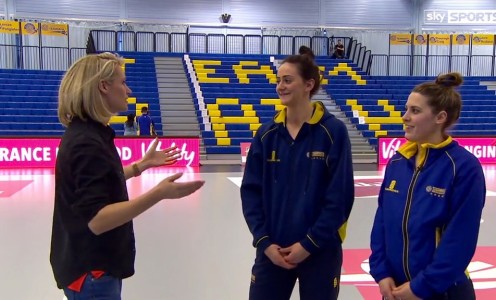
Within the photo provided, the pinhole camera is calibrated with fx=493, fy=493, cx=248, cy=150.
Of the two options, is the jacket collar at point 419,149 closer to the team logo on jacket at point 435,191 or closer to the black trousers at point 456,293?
the team logo on jacket at point 435,191

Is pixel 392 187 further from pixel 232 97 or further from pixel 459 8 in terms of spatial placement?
pixel 459 8

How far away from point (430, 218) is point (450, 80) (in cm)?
61

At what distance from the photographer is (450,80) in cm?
214

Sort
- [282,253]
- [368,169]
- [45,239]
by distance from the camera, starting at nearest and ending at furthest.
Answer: [282,253]
[45,239]
[368,169]

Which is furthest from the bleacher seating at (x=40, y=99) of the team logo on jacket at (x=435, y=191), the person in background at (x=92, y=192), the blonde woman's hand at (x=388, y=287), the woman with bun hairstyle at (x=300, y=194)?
the team logo on jacket at (x=435, y=191)

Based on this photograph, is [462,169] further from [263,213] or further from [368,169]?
[368,169]

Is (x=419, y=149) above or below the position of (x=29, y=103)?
below

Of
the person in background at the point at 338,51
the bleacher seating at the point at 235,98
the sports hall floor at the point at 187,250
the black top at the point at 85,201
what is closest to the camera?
the black top at the point at 85,201

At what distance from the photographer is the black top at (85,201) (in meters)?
1.72

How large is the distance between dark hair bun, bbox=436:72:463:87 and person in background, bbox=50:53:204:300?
45.5 inches

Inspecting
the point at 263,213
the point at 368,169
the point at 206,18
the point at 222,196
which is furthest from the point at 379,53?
the point at 263,213

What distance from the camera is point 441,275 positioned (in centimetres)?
192

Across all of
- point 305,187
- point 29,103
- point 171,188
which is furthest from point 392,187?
point 29,103

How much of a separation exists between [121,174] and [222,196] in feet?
20.5
